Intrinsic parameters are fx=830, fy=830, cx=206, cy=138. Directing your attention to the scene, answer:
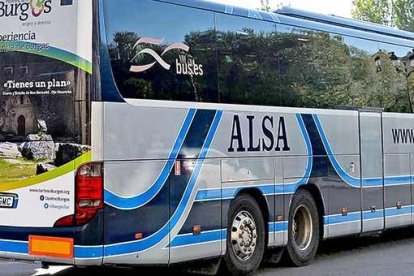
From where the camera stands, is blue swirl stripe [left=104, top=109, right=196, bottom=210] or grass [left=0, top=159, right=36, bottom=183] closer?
blue swirl stripe [left=104, top=109, right=196, bottom=210]

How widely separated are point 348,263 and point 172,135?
418cm

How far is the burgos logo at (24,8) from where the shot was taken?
30.3 ft

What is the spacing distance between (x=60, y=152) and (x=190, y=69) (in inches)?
82.7

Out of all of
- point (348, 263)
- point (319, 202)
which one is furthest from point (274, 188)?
point (348, 263)

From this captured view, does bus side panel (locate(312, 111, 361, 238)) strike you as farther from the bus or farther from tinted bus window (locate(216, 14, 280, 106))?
tinted bus window (locate(216, 14, 280, 106))

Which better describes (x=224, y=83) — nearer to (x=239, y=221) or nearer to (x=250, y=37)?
(x=250, y=37)

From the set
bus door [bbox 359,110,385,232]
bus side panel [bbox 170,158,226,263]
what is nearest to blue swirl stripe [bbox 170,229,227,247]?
bus side panel [bbox 170,158,226,263]

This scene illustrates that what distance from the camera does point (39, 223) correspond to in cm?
907

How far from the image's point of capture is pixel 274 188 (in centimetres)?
1144

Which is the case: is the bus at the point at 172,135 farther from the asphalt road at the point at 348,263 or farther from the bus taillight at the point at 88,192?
the asphalt road at the point at 348,263

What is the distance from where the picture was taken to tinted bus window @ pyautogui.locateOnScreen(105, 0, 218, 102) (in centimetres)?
916

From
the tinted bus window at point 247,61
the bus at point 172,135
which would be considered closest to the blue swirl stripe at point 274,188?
the bus at point 172,135

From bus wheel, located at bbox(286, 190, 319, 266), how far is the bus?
0.02 meters

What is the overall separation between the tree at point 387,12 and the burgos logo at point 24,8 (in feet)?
179
